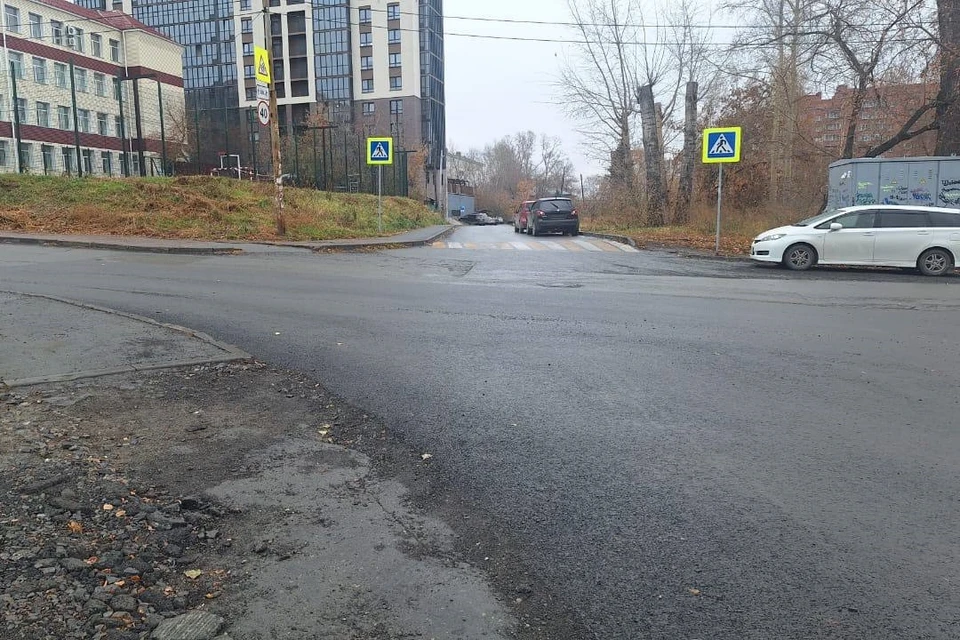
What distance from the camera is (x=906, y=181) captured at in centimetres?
1988

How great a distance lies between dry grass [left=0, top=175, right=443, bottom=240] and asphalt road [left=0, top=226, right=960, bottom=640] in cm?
987

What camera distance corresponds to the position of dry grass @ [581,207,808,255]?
22.5 m

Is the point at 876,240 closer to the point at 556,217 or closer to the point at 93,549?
the point at 556,217

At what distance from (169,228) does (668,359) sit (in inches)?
743

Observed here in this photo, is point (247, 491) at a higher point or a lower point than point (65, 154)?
lower

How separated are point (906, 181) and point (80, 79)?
60712 millimetres

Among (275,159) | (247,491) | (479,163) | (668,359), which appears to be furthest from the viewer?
(479,163)

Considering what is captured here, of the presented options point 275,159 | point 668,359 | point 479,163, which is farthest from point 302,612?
point 479,163

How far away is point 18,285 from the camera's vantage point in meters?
11.8

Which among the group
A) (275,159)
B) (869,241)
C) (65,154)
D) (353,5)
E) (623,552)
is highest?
(353,5)

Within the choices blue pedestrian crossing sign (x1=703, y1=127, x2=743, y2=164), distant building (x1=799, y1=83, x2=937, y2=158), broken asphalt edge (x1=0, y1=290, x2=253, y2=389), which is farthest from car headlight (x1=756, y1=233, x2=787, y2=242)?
broken asphalt edge (x1=0, y1=290, x2=253, y2=389)

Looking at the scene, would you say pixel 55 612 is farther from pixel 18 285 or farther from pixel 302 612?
pixel 18 285

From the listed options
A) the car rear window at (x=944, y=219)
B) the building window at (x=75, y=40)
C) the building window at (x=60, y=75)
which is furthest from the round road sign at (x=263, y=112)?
the building window at (x=75, y=40)

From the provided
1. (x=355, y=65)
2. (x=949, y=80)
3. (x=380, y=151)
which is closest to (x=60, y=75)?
(x=355, y=65)
